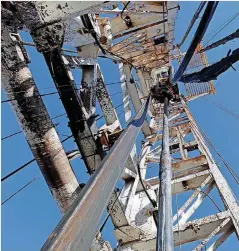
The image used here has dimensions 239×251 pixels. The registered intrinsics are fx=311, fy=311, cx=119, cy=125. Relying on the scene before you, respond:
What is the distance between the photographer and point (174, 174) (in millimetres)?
6023

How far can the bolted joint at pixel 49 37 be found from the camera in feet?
11.3

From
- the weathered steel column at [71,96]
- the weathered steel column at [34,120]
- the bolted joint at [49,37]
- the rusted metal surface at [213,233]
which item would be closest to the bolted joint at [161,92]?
the weathered steel column at [71,96]

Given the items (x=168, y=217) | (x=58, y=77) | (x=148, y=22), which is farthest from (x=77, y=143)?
(x=148, y=22)

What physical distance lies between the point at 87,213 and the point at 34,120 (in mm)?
1995

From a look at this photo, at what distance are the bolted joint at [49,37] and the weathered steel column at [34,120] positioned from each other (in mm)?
414

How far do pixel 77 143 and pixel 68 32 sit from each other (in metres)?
1.64

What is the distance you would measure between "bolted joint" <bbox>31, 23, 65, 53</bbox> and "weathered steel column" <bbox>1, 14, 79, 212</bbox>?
414 mm

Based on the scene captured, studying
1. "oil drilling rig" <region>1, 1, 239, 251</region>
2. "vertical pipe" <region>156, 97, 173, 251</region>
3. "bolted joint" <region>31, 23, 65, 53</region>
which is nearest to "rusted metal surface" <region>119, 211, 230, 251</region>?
"oil drilling rig" <region>1, 1, 239, 251</region>

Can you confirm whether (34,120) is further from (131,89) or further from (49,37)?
(131,89)

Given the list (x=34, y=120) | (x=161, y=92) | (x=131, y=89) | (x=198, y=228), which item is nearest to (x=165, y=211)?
(x=34, y=120)

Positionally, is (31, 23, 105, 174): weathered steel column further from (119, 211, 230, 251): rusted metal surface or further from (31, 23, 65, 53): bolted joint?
(119, 211, 230, 251): rusted metal surface

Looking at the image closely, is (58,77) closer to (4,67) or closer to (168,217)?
(4,67)

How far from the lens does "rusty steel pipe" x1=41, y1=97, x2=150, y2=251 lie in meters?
1.15

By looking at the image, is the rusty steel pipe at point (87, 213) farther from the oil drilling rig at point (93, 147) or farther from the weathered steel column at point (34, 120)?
the weathered steel column at point (34, 120)
